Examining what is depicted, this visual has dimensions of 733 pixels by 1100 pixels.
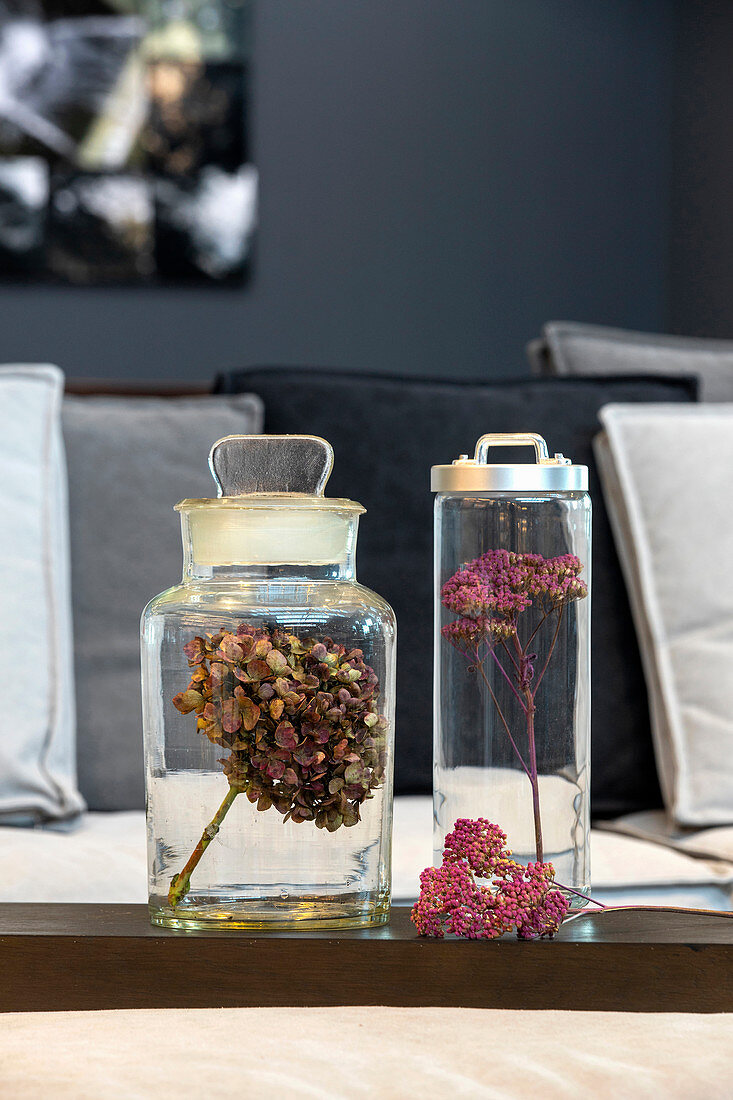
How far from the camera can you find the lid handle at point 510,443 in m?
0.65

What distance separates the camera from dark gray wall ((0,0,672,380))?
2639 mm

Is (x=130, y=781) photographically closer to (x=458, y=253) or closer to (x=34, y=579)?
(x=34, y=579)

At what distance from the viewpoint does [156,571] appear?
3.94ft

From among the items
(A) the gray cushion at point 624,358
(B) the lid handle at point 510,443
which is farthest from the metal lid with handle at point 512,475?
(A) the gray cushion at point 624,358

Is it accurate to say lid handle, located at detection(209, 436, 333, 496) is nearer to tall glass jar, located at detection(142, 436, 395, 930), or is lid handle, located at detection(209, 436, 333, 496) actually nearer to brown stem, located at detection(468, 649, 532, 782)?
tall glass jar, located at detection(142, 436, 395, 930)

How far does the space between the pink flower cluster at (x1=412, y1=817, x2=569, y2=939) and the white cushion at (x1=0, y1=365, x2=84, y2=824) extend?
57 centimetres

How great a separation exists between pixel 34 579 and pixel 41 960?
0.59 metres

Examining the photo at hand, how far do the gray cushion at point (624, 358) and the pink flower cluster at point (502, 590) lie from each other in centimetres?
88

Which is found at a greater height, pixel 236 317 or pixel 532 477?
pixel 236 317

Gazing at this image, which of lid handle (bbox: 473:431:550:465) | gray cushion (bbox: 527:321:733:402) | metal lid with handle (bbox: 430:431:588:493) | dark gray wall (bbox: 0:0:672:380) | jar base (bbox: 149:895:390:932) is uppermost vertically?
dark gray wall (bbox: 0:0:672:380)

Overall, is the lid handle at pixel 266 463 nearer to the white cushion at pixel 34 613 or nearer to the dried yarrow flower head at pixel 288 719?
the dried yarrow flower head at pixel 288 719

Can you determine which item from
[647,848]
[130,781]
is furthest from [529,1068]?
[130,781]

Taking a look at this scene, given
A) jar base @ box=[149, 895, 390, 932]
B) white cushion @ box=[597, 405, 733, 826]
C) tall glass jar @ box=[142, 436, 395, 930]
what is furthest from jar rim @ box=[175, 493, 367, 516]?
white cushion @ box=[597, 405, 733, 826]

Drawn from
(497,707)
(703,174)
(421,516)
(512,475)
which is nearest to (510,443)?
(512,475)
